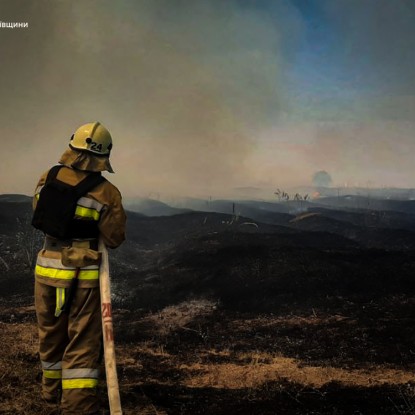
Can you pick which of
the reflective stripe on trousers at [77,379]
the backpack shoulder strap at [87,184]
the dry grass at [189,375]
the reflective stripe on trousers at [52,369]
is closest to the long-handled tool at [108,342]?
the reflective stripe on trousers at [77,379]

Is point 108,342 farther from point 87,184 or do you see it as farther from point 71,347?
point 87,184

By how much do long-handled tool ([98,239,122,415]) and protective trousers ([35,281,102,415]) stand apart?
0.56 ft

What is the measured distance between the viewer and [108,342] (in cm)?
313

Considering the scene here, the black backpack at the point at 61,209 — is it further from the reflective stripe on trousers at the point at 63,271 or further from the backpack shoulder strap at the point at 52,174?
the reflective stripe on trousers at the point at 63,271

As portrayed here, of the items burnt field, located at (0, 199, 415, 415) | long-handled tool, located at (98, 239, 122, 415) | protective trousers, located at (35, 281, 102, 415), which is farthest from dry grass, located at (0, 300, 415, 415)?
long-handled tool, located at (98, 239, 122, 415)

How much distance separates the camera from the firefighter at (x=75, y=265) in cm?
325

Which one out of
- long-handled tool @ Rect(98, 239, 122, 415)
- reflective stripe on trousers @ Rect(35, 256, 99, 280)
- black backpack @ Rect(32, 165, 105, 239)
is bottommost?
long-handled tool @ Rect(98, 239, 122, 415)

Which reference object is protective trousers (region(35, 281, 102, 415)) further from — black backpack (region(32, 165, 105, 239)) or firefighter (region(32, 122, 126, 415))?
black backpack (region(32, 165, 105, 239))

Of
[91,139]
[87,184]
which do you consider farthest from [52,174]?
[91,139]

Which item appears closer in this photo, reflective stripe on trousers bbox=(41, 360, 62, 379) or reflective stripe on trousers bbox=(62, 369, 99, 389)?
reflective stripe on trousers bbox=(62, 369, 99, 389)

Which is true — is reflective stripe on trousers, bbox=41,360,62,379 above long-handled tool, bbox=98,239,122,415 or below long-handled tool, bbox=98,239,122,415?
below

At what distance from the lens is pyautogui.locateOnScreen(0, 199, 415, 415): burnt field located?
416 cm

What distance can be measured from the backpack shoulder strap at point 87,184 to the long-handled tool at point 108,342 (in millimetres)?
518

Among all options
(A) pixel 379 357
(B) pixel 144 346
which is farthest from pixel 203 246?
(A) pixel 379 357
